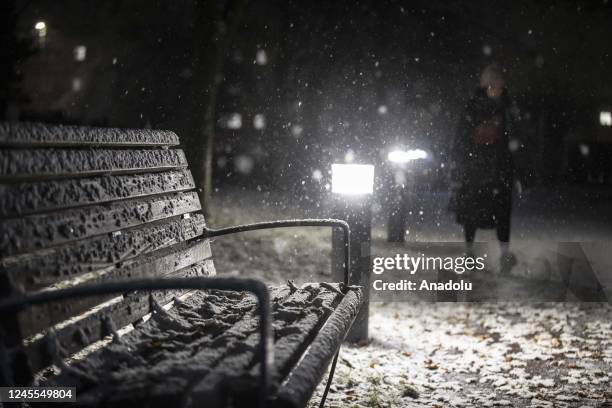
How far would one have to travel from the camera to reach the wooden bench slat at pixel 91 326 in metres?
1.75

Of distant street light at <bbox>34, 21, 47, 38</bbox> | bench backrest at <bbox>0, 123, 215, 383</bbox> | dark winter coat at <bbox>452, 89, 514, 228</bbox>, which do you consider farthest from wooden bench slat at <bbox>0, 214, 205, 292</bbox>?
distant street light at <bbox>34, 21, 47, 38</bbox>

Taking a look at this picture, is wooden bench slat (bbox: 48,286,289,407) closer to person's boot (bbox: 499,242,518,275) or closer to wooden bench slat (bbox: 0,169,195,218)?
wooden bench slat (bbox: 0,169,195,218)

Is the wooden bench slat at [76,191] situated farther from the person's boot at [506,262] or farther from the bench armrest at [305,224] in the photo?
the person's boot at [506,262]

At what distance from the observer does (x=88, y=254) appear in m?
2.12

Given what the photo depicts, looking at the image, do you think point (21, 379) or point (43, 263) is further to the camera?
point (43, 263)

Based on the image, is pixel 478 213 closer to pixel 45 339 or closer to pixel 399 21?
pixel 45 339

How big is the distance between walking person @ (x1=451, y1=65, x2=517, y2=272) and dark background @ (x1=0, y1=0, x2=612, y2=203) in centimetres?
629

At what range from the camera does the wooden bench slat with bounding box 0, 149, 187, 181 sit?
5.82 feet

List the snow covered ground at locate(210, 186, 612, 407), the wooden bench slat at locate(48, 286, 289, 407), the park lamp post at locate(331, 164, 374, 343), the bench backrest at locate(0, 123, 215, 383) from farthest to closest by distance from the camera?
1. the park lamp post at locate(331, 164, 374, 343)
2. the snow covered ground at locate(210, 186, 612, 407)
3. the bench backrest at locate(0, 123, 215, 383)
4. the wooden bench slat at locate(48, 286, 289, 407)

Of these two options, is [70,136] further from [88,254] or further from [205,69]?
[205,69]

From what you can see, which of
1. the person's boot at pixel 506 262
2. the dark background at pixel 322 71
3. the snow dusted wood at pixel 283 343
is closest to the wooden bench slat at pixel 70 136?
the snow dusted wood at pixel 283 343

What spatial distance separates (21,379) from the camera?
168cm

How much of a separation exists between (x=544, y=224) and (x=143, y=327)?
9.35 m

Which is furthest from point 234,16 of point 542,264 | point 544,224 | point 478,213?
point 544,224
